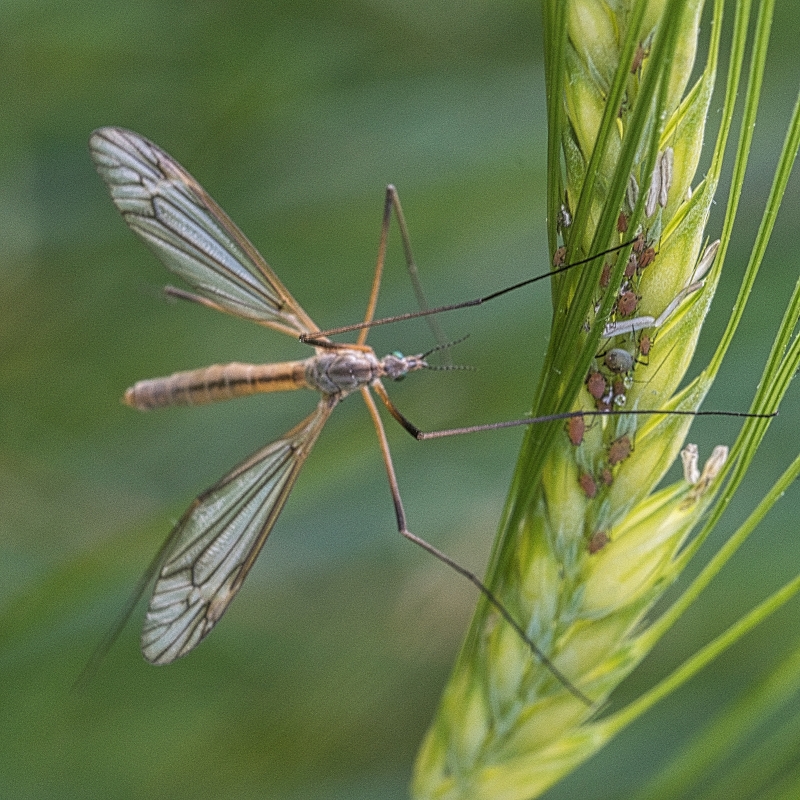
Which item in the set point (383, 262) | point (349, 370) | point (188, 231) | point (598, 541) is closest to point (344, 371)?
point (349, 370)

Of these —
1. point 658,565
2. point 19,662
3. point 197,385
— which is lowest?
point 658,565

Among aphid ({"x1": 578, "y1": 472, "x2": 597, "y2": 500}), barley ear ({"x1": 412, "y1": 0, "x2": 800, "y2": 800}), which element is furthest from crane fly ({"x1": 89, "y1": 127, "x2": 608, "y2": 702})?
aphid ({"x1": 578, "y1": 472, "x2": 597, "y2": 500})

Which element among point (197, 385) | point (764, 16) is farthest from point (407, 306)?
point (764, 16)

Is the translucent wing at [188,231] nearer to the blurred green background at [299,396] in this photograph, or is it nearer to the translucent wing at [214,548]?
the blurred green background at [299,396]

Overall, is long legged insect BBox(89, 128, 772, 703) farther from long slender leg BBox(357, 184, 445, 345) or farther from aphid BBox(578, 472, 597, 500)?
aphid BBox(578, 472, 597, 500)

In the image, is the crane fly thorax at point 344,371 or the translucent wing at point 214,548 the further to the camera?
the crane fly thorax at point 344,371

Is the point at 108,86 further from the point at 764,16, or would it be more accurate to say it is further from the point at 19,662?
the point at 764,16

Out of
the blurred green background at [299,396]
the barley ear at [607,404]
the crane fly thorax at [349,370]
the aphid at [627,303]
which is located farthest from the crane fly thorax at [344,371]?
the aphid at [627,303]
